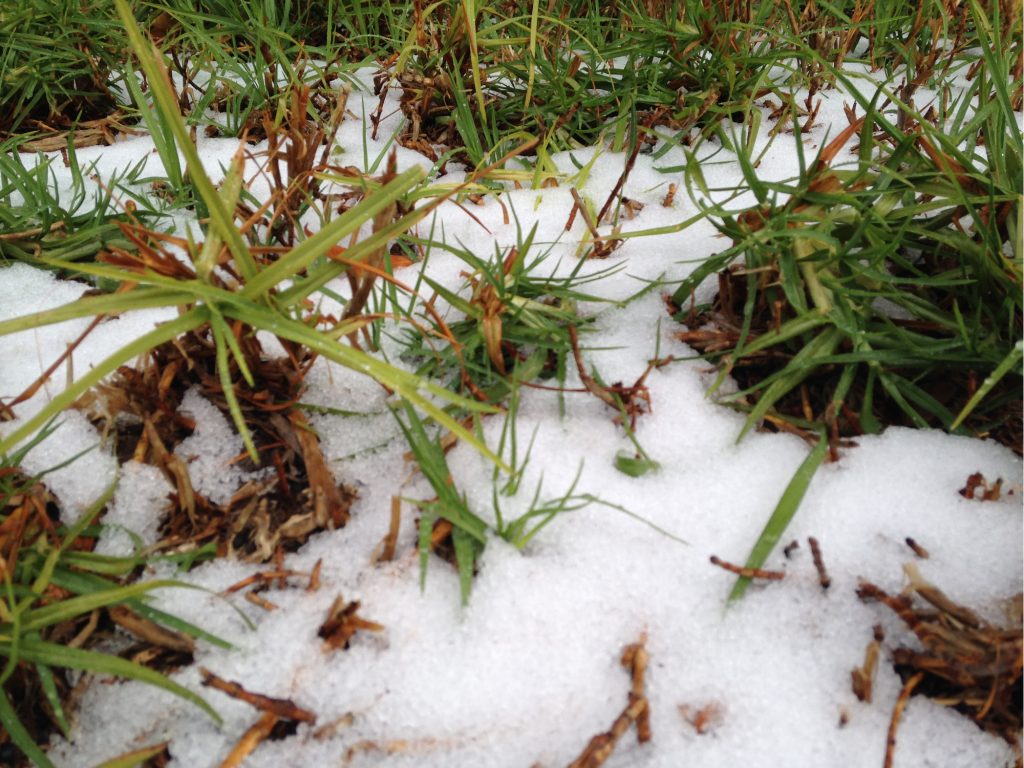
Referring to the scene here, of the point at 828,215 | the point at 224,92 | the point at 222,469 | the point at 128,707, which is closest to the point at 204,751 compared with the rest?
the point at 128,707

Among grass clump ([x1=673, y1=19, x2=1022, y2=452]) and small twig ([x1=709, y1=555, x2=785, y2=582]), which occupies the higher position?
grass clump ([x1=673, y1=19, x2=1022, y2=452])

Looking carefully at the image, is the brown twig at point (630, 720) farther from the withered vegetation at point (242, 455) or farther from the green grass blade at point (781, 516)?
the withered vegetation at point (242, 455)

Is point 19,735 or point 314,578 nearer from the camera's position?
point 19,735

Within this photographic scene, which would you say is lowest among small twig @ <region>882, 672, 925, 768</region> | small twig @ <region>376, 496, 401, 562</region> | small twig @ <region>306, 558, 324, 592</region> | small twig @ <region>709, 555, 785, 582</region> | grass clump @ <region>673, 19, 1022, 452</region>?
small twig @ <region>882, 672, 925, 768</region>

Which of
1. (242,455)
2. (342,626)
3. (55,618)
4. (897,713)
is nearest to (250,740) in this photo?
(342,626)

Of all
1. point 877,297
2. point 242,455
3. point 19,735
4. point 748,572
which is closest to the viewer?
point 19,735

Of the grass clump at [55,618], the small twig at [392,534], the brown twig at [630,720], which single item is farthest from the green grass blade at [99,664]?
the brown twig at [630,720]

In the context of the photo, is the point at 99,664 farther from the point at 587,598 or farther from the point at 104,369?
the point at 587,598

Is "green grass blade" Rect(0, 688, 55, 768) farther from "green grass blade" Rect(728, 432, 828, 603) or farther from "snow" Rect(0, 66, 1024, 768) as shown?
"green grass blade" Rect(728, 432, 828, 603)

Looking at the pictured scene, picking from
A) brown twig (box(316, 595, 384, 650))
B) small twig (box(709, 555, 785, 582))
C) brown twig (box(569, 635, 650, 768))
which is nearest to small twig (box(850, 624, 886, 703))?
small twig (box(709, 555, 785, 582))
